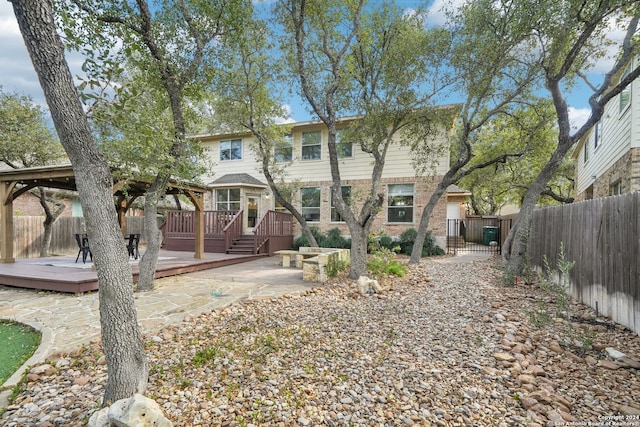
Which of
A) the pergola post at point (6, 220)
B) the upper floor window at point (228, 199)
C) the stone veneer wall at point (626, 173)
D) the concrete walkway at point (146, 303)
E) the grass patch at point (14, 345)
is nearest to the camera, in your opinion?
the grass patch at point (14, 345)

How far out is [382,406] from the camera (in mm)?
2221

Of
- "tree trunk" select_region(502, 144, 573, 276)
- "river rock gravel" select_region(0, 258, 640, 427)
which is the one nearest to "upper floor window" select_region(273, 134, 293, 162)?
"tree trunk" select_region(502, 144, 573, 276)

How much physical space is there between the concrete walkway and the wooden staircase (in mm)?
3833

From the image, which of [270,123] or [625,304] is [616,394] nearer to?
[625,304]

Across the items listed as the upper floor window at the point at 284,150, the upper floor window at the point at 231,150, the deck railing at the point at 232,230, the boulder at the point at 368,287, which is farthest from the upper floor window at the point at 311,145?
the boulder at the point at 368,287

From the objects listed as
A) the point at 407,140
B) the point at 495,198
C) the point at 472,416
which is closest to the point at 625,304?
the point at 472,416

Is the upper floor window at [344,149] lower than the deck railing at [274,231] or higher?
higher

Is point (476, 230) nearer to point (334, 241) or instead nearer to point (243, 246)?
point (334, 241)

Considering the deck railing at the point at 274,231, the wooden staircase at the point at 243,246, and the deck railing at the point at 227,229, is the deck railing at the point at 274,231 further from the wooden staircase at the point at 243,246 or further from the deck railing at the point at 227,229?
the wooden staircase at the point at 243,246

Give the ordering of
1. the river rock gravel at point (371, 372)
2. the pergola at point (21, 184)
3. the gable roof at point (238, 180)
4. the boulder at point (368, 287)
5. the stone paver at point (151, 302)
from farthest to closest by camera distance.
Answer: the gable roof at point (238, 180) < the pergola at point (21, 184) < the boulder at point (368, 287) < the stone paver at point (151, 302) < the river rock gravel at point (371, 372)

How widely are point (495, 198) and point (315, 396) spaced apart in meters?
25.2

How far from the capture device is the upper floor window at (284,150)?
45.6 feet

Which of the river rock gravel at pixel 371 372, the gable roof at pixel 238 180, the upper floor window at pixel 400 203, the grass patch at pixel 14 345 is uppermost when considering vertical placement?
the gable roof at pixel 238 180

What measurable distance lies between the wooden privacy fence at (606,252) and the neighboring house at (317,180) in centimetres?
663
